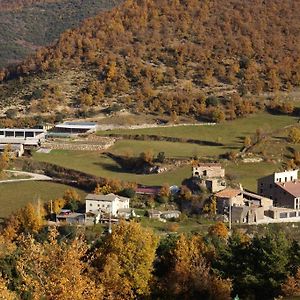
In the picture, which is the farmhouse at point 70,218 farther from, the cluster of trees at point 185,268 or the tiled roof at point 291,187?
the cluster of trees at point 185,268

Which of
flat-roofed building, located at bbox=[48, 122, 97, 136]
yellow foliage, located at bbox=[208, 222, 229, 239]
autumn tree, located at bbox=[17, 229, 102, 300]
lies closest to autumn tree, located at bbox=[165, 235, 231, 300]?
autumn tree, located at bbox=[17, 229, 102, 300]

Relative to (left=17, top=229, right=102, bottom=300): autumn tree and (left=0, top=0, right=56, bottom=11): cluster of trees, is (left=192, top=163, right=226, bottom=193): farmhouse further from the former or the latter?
(left=0, top=0, right=56, bottom=11): cluster of trees

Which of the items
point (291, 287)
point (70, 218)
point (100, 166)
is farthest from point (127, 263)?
point (100, 166)

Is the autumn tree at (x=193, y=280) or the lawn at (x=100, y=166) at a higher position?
the lawn at (x=100, y=166)

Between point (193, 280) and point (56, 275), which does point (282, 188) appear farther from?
point (56, 275)

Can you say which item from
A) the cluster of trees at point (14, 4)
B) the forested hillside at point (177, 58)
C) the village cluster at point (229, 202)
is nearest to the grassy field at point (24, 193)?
the village cluster at point (229, 202)

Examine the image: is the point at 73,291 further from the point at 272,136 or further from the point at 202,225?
the point at 272,136

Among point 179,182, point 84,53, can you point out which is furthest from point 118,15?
point 179,182
